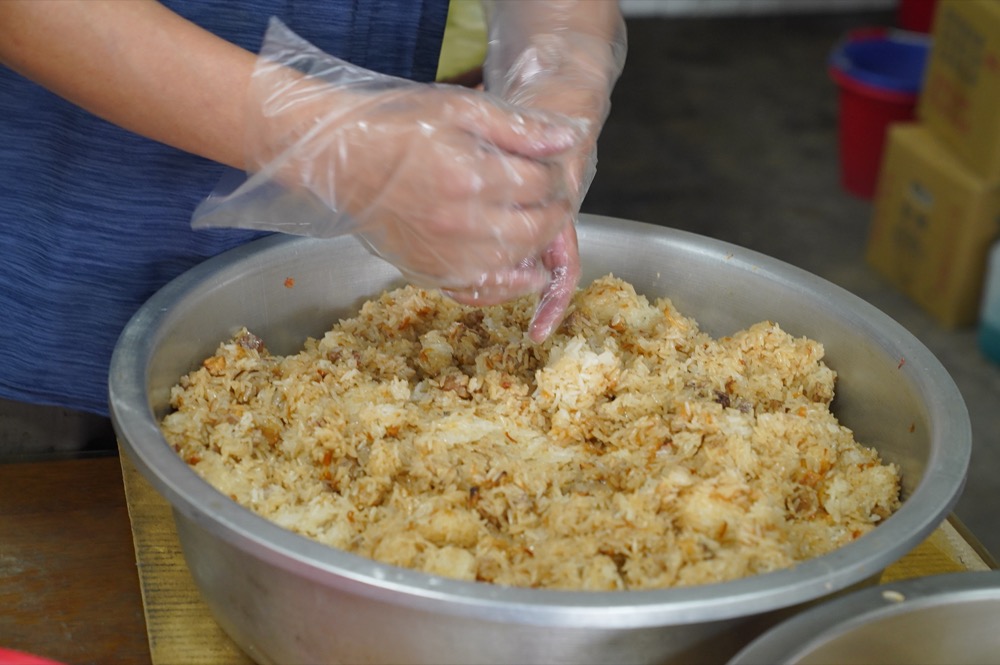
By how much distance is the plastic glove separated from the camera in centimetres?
127

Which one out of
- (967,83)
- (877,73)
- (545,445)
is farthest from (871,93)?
(545,445)

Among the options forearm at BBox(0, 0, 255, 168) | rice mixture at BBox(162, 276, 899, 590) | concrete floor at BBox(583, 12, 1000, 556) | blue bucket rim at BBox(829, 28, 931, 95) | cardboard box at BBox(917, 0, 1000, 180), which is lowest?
concrete floor at BBox(583, 12, 1000, 556)

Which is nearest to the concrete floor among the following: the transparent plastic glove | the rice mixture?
the rice mixture

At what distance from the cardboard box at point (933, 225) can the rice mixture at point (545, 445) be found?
6.88ft

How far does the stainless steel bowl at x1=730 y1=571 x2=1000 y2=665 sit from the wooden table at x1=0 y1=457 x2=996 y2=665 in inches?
9.0

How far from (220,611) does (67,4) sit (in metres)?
0.60

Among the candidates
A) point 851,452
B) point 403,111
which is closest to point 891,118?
point 851,452

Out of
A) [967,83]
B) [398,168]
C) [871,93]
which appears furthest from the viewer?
[871,93]

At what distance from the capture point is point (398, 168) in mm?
1028

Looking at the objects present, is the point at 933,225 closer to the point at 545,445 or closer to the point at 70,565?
the point at 545,445

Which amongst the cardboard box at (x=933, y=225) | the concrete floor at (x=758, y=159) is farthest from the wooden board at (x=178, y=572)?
the cardboard box at (x=933, y=225)

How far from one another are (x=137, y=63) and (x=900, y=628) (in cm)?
88

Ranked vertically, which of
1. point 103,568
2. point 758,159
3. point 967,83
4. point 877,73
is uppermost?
point 103,568

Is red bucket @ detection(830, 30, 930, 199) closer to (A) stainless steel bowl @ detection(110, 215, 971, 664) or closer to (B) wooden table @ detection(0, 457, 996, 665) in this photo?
(A) stainless steel bowl @ detection(110, 215, 971, 664)
